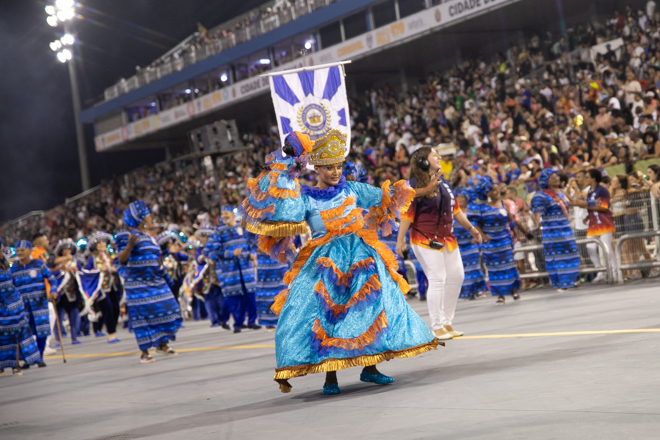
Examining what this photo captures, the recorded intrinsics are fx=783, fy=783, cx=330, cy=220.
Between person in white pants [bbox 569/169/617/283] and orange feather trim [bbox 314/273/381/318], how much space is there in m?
7.00

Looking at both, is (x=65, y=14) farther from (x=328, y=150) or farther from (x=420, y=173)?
(x=328, y=150)

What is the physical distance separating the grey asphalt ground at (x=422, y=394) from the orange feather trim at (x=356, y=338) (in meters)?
0.36

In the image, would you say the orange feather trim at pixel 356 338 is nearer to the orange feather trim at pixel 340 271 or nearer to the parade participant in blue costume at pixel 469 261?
the orange feather trim at pixel 340 271

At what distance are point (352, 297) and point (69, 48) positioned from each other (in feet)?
114

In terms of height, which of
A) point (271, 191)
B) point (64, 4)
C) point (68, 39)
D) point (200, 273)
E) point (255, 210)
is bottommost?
point (200, 273)

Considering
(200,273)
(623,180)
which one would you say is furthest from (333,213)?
(200,273)

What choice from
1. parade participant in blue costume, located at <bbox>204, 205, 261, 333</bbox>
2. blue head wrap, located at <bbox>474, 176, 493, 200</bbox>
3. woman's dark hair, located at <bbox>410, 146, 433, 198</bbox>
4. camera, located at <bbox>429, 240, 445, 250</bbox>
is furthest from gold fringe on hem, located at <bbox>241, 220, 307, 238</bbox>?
parade participant in blue costume, located at <bbox>204, 205, 261, 333</bbox>

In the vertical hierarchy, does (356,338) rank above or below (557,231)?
below

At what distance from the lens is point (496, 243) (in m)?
11.9

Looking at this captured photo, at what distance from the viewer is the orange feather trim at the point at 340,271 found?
5535mm

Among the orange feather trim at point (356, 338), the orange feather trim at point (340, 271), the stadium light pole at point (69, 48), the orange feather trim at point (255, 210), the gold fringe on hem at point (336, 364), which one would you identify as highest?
the stadium light pole at point (69, 48)

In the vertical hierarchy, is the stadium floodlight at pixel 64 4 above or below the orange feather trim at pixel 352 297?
above

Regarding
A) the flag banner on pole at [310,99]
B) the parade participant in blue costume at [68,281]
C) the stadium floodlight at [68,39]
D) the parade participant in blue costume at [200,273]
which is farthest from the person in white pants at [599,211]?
the stadium floodlight at [68,39]

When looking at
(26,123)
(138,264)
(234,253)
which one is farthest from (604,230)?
(26,123)
